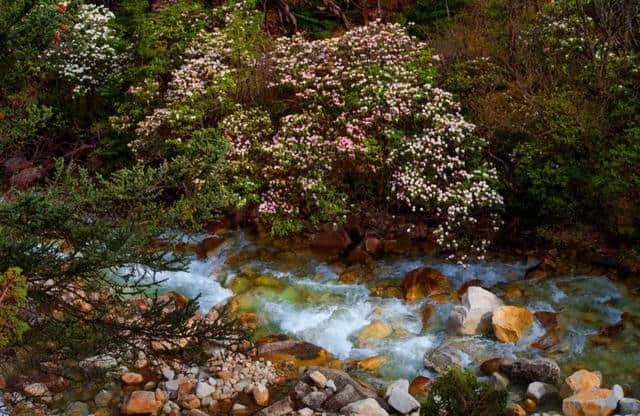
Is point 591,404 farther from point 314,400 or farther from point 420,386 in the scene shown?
point 314,400

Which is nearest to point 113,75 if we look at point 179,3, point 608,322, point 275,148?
point 179,3

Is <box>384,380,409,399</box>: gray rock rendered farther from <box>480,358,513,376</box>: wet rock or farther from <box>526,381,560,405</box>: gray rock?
<box>526,381,560,405</box>: gray rock

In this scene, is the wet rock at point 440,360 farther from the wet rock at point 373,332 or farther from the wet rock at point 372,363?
the wet rock at point 373,332

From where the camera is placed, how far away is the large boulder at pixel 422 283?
8367 millimetres

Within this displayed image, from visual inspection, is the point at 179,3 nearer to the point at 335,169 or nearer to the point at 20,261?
the point at 335,169

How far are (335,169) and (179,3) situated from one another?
4.87 m

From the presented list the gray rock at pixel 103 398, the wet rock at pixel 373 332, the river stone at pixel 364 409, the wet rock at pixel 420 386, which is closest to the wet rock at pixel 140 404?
the gray rock at pixel 103 398

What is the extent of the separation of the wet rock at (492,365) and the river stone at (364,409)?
4.42 feet

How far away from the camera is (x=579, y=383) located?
6223 mm

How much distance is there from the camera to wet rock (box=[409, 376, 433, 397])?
6.59 m

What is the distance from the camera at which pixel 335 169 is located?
9.73 metres

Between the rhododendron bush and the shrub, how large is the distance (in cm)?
376

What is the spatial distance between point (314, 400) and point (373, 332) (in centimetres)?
154

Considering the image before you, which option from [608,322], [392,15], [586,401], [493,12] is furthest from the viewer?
[392,15]
